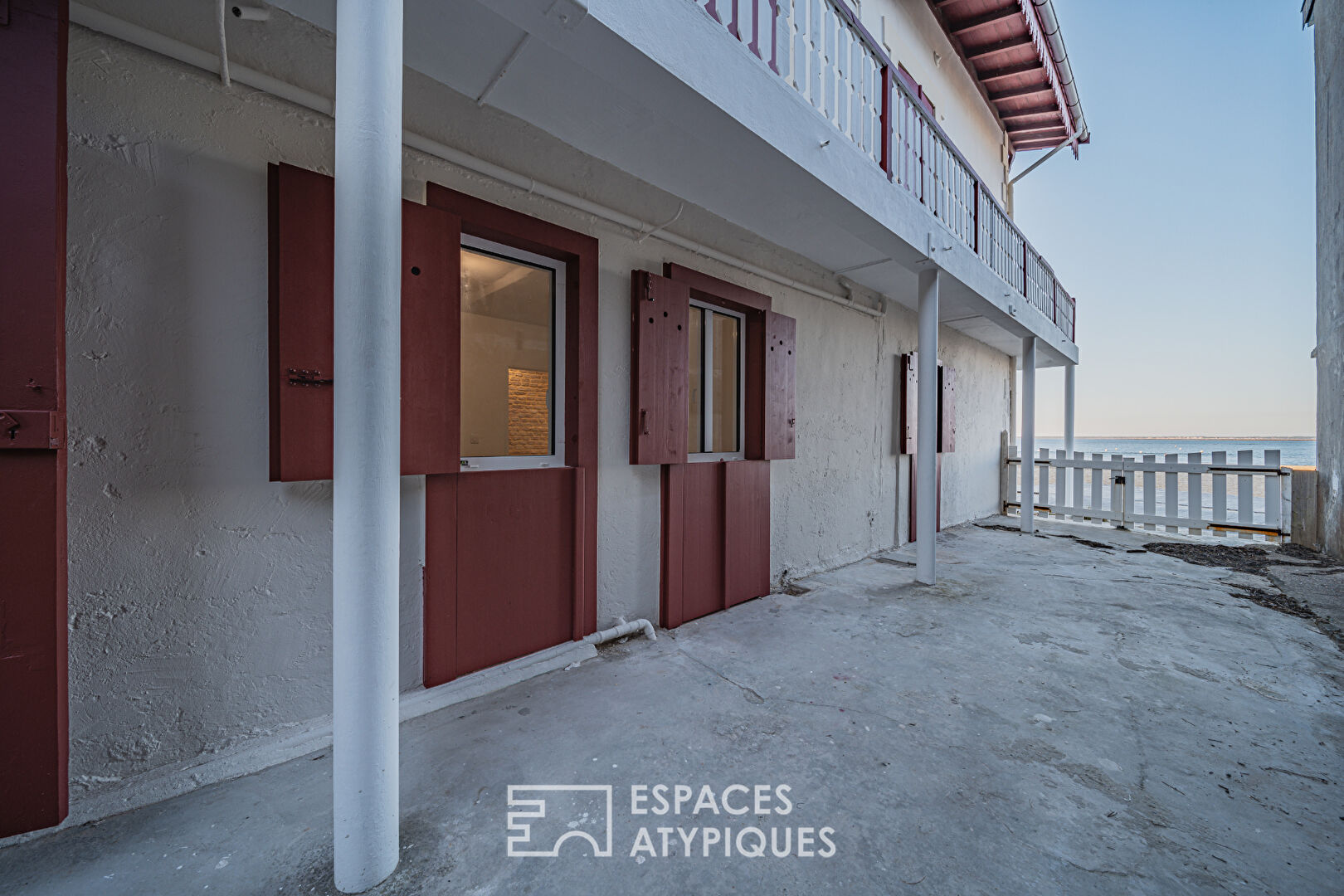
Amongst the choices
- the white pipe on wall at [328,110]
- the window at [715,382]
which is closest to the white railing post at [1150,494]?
the window at [715,382]

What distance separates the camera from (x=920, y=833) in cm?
160

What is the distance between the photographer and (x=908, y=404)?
6117mm

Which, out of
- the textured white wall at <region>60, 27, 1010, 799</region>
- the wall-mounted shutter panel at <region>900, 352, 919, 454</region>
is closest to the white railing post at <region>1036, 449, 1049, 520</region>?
the wall-mounted shutter panel at <region>900, 352, 919, 454</region>

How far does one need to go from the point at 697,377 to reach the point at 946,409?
4.58m

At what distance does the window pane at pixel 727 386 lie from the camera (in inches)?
165

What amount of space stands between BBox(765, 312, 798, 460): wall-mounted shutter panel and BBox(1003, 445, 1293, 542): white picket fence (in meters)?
5.23

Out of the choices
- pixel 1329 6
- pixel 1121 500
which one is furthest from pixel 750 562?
pixel 1329 6

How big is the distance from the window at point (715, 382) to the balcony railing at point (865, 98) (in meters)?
1.54

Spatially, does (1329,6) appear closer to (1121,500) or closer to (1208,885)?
(1121,500)

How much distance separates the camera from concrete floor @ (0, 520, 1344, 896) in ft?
4.74

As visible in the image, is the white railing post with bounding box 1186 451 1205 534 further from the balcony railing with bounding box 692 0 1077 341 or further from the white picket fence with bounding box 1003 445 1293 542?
the balcony railing with bounding box 692 0 1077 341

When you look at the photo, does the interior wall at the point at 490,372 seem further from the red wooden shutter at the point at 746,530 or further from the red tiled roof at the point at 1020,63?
the red tiled roof at the point at 1020,63

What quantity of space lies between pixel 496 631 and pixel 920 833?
2047 millimetres

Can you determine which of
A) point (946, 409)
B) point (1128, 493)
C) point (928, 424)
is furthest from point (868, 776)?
point (1128, 493)
